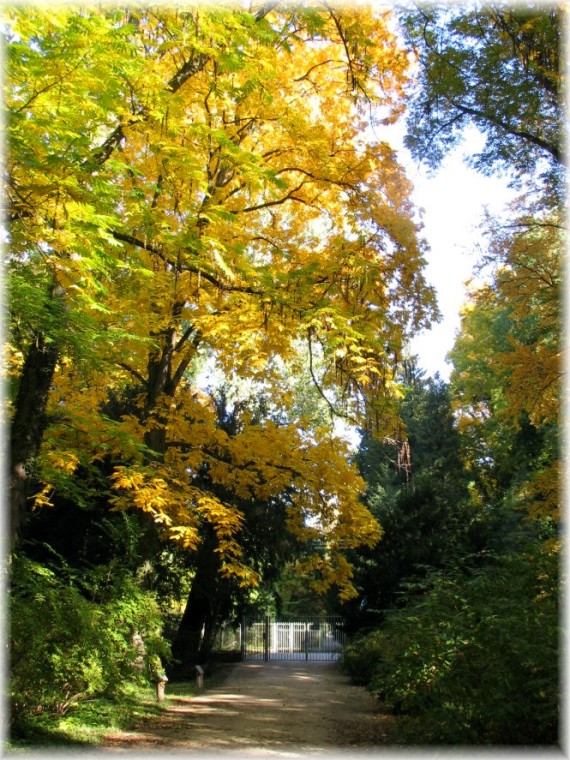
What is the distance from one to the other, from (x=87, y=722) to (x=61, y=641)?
2224 millimetres

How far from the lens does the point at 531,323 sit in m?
18.3

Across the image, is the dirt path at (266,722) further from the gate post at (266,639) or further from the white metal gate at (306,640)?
the white metal gate at (306,640)

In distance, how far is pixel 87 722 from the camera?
8.47 metres

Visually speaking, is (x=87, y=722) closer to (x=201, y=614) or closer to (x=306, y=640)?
(x=201, y=614)

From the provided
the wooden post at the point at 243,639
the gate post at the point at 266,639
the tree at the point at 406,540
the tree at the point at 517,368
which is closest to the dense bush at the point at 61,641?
the tree at the point at 517,368

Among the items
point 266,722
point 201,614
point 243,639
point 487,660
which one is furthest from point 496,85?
point 243,639

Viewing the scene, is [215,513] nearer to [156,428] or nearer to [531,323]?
[156,428]

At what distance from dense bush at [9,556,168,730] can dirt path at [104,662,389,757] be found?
2.89 feet

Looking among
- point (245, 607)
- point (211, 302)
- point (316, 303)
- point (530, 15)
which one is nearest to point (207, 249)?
point (316, 303)

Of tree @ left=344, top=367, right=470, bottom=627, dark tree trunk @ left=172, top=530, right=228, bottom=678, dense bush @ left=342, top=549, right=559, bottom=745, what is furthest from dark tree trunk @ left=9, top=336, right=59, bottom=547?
tree @ left=344, top=367, right=470, bottom=627

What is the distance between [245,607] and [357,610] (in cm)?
383

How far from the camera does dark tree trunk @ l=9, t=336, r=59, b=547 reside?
679cm

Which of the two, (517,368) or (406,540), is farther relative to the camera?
(406,540)

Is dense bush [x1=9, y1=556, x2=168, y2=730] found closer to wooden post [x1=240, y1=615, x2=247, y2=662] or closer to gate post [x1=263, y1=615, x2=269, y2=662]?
wooden post [x1=240, y1=615, x2=247, y2=662]
